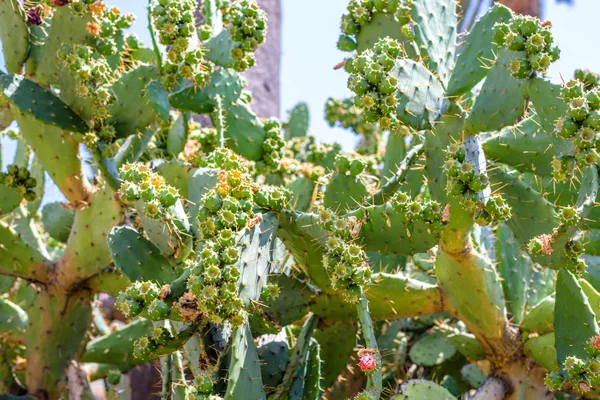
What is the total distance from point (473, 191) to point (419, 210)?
0.15 m

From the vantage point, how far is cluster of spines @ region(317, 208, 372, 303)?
1762 millimetres

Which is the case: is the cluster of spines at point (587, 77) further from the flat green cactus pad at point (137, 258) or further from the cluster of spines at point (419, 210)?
the flat green cactus pad at point (137, 258)

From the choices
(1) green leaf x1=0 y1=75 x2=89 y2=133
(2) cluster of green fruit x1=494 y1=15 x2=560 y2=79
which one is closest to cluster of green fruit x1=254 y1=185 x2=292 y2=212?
(2) cluster of green fruit x1=494 y1=15 x2=560 y2=79

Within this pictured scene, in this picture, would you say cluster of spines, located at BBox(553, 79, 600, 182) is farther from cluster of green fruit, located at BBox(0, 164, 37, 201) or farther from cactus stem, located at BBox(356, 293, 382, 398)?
cluster of green fruit, located at BBox(0, 164, 37, 201)

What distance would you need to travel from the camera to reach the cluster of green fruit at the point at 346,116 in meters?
3.92

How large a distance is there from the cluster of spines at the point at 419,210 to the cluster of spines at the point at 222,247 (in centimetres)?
38

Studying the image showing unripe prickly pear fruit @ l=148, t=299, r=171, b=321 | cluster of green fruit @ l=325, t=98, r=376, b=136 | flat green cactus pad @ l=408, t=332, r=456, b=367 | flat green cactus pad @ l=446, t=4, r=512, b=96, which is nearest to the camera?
unripe prickly pear fruit @ l=148, t=299, r=171, b=321

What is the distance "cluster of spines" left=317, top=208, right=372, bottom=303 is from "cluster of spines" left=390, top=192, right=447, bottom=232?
0.14 metres

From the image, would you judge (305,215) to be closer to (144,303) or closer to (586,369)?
(144,303)

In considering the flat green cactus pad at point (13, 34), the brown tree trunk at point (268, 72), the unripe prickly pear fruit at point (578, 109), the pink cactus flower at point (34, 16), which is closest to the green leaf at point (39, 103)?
the flat green cactus pad at point (13, 34)

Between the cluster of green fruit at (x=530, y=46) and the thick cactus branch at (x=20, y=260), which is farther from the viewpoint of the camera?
the thick cactus branch at (x=20, y=260)

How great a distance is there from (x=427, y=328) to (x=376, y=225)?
1256 mm

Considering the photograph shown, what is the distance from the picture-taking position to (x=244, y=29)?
237 cm

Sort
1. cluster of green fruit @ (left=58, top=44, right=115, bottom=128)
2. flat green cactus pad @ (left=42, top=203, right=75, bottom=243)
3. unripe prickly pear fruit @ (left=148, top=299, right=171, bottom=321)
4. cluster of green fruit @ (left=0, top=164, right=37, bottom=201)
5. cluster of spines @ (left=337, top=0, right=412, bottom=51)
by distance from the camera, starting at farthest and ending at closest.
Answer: flat green cactus pad @ (left=42, top=203, right=75, bottom=243) < cluster of green fruit @ (left=0, top=164, right=37, bottom=201) < cluster of green fruit @ (left=58, top=44, right=115, bottom=128) < cluster of spines @ (left=337, top=0, right=412, bottom=51) < unripe prickly pear fruit @ (left=148, top=299, right=171, bottom=321)
